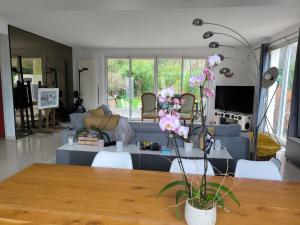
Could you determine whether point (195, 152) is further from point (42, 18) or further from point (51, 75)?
point (51, 75)

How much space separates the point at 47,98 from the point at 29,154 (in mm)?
1912

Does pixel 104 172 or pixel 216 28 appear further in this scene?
pixel 216 28

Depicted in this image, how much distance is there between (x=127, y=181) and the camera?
1.45 m

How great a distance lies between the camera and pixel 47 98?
5500 millimetres

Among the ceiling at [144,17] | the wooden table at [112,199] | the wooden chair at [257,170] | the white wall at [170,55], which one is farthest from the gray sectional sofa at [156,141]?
the white wall at [170,55]

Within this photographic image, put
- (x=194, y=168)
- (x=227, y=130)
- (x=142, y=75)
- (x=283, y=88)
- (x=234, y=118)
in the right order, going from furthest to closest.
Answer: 1. (x=142, y=75)
2. (x=234, y=118)
3. (x=283, y=88)
4. (x=227, y=130)
5. (x=194, y=168)

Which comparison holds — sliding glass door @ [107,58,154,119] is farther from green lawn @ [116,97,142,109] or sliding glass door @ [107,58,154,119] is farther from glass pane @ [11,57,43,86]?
glass pane @ [11,57,43,86]

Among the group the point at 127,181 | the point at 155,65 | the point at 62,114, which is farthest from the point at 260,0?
the point at 62,114

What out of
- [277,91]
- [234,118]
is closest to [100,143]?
[234,118]

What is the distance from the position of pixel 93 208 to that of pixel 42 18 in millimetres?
4165

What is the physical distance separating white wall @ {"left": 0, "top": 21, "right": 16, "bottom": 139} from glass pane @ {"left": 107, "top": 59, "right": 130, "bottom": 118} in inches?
137

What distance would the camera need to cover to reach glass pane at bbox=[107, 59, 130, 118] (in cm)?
786

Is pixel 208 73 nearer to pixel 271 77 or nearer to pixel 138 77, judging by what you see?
pixel 271 77

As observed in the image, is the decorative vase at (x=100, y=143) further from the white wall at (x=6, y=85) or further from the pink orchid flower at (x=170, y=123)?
the white wall at (x=6, y=85)
